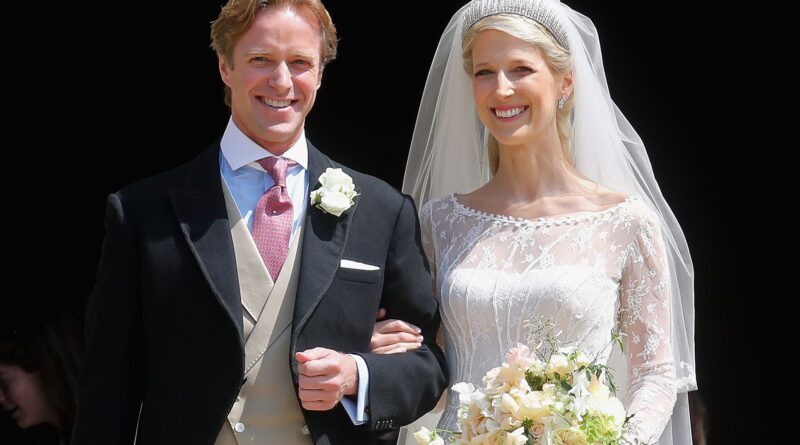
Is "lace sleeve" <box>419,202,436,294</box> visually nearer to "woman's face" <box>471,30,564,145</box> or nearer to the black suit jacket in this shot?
"woman's face" <box>471,30,564,145</box>

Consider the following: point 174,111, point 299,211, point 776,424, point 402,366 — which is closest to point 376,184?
Result: point 299,211

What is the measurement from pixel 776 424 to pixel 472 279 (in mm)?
2468

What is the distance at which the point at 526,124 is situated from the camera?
3.48 meters

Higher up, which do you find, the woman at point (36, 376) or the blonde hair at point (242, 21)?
the blonde hair at point (242, 21)

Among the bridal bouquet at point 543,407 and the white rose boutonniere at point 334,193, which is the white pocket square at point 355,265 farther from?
the bridal bouquet at point 543,407

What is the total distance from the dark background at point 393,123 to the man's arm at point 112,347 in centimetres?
225

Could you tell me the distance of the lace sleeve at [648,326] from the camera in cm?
333

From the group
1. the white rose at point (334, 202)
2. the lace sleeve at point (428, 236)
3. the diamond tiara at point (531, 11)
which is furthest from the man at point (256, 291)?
the diamond tiara at point (531, 11)

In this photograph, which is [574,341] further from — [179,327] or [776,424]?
[776,424]

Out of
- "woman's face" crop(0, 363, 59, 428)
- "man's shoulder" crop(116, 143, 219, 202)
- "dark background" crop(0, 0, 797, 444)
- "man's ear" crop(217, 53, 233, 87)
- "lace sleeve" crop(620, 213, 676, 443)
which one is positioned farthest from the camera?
"dark background" crop(0, 0, 797, 444)

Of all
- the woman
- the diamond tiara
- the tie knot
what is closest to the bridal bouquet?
the tie knot

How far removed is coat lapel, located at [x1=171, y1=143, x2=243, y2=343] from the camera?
2.93 meters

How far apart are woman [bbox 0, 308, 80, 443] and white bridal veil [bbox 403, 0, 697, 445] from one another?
5.25 ft

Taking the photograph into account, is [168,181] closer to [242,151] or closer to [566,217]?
[242,151]
